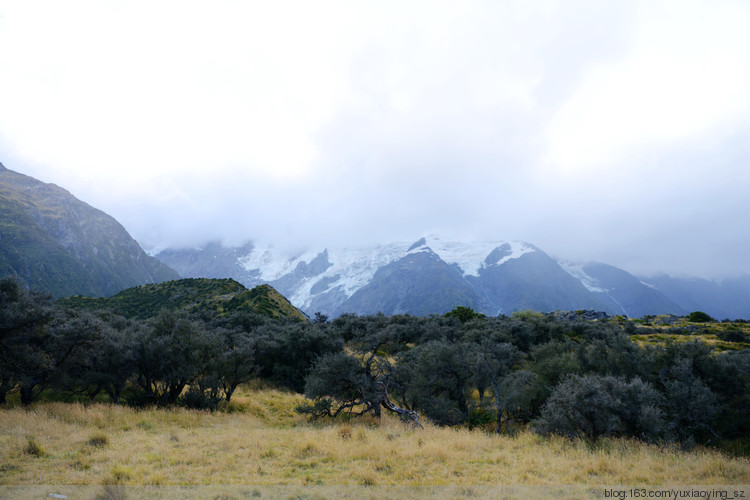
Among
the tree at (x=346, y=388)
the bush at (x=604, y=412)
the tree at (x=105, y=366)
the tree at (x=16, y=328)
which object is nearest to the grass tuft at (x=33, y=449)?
the tree at (x=16, y=328)

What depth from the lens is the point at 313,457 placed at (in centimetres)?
1088

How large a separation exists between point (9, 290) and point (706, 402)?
3449 centimetres

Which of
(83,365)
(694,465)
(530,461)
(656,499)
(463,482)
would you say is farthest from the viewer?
(83,365)

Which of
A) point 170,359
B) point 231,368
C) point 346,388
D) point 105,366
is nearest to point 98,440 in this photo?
point 170,359

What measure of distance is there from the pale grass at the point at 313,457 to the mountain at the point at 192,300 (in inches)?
2562

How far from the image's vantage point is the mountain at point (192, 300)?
8306 cm

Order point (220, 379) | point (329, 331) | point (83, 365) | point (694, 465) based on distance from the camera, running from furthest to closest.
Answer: point (329, 331)
point (220, 379)
point (83, 365)
point (694, 465)

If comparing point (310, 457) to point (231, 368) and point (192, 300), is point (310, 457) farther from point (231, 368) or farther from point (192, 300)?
point (192, 300)

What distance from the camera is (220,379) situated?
21812mm

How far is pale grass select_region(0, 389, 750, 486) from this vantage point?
8883 millimetres

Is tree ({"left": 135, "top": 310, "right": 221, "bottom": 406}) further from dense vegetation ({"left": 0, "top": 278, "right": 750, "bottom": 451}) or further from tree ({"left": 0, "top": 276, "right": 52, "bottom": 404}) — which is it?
tree ({"left": 0, "top": 276, "right": 52, "bottom": 404})

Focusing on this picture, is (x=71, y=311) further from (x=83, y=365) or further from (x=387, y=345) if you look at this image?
(x=387, y=345)

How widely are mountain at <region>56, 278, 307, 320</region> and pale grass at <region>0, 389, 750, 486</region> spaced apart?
65066 mm

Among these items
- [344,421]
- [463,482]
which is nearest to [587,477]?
[463,482]
